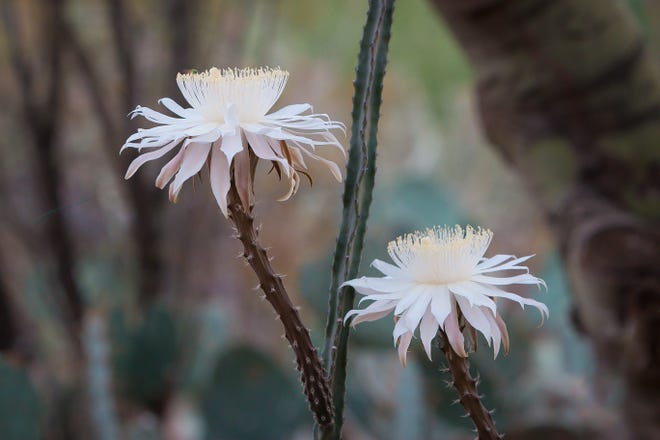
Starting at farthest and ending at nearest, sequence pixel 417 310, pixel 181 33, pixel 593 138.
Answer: pixel 181 33 → pixel 593 138 → pixel 417 310

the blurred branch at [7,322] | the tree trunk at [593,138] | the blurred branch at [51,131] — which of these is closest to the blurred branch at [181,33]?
the blurred branch at [51,131]

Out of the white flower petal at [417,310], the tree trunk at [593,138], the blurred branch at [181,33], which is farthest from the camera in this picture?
the blurred branch at [181,33]

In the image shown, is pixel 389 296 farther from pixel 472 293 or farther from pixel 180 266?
pixel 180 266

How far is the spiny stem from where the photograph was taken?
0.26 metres

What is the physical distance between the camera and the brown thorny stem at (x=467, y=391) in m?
0.27

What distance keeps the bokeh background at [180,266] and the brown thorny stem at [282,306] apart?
8 cm

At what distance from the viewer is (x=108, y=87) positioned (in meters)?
1.67

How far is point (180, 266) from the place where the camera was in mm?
1480

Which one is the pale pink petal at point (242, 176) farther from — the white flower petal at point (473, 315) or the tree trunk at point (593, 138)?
the tree trunk at point (593, 138)

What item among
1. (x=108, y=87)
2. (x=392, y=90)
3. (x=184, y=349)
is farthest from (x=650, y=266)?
(x=392, y=90)

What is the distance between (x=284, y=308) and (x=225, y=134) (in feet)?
0.20

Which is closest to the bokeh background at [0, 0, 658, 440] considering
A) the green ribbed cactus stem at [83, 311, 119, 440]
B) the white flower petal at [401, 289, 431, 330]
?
the green ribbed cactus stem at [83, 311, 119, 440]

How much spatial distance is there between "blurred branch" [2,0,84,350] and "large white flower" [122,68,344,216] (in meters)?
1.02

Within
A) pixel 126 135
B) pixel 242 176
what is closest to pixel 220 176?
pixel 242 176
